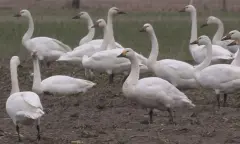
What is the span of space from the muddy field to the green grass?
811 centimetres

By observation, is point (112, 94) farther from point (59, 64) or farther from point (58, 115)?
point (59, 64)

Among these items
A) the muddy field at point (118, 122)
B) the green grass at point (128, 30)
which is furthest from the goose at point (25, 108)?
the green grass at point (128, 30)

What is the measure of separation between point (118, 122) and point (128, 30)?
17691 millimetres

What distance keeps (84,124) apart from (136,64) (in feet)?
5.42

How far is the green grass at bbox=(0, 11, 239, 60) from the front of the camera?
81.5 feet

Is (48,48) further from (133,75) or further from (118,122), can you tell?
(118,122)

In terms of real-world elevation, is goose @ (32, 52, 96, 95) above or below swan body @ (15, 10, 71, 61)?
above

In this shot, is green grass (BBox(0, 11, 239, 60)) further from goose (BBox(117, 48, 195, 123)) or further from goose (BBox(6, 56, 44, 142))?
goose (BBox(6, 56, 44, 142))

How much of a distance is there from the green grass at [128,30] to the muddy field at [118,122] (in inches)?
319

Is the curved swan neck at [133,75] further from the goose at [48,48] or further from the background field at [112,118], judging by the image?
the goose at [48,48]

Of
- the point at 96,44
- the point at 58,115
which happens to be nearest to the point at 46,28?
the point at 96,44

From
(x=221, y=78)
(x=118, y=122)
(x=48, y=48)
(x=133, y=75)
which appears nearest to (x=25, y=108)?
(x=118, y=122)

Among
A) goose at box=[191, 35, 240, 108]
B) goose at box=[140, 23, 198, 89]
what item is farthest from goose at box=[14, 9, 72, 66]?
goose at box=[191, 35, 240, 108]

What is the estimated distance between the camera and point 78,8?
140ft
